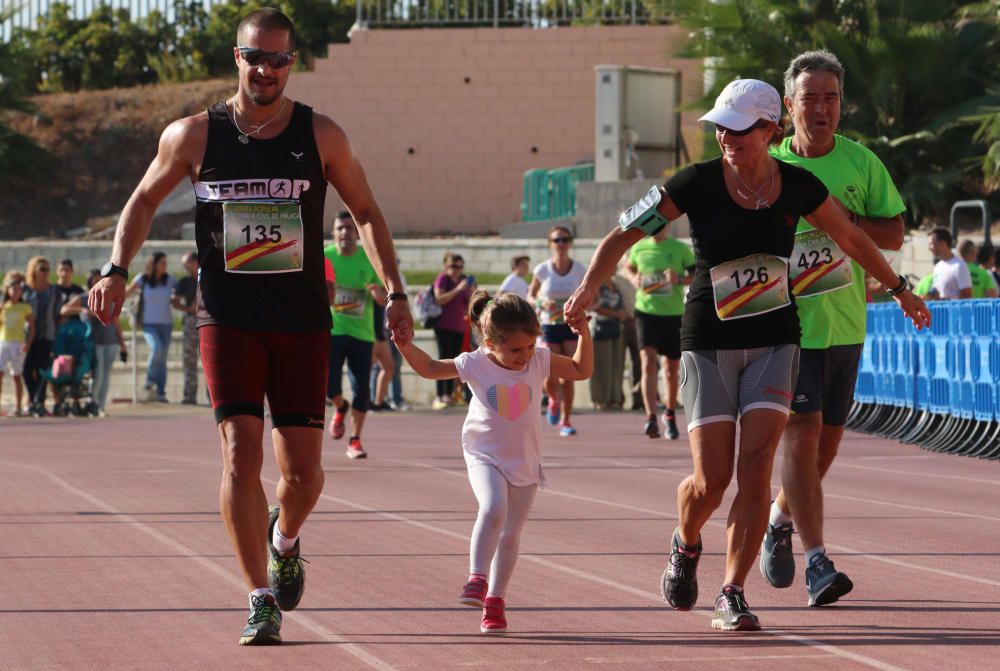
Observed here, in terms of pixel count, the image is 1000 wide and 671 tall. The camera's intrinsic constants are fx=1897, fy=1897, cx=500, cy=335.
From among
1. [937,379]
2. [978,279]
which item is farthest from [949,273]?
[937,379]

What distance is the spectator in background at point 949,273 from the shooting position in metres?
18.0

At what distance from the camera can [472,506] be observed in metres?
11.6

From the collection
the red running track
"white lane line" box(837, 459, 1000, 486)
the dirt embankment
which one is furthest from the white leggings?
the dirt embankment

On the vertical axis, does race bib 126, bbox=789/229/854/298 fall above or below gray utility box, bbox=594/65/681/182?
below

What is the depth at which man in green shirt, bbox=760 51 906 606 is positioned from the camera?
7.50m

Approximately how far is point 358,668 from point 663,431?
13349 millimetres

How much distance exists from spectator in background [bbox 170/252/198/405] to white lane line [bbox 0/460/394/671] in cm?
985

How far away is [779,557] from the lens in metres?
7.70

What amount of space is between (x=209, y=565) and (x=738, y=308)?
3216 mm

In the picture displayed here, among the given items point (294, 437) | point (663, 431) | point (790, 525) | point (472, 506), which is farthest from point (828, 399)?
point (663, 431)

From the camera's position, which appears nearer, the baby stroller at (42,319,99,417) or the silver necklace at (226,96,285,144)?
the silver necklace at (226,96,285,144)

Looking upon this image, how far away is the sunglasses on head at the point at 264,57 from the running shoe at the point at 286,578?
5.48ft

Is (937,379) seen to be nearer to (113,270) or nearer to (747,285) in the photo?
(747,285)

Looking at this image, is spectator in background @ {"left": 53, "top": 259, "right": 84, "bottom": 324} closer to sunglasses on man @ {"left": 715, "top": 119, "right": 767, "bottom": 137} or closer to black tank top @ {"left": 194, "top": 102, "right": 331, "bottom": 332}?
black tank top @ {"left": 194, "top": 102, "right": 331, "bottom": 332}
